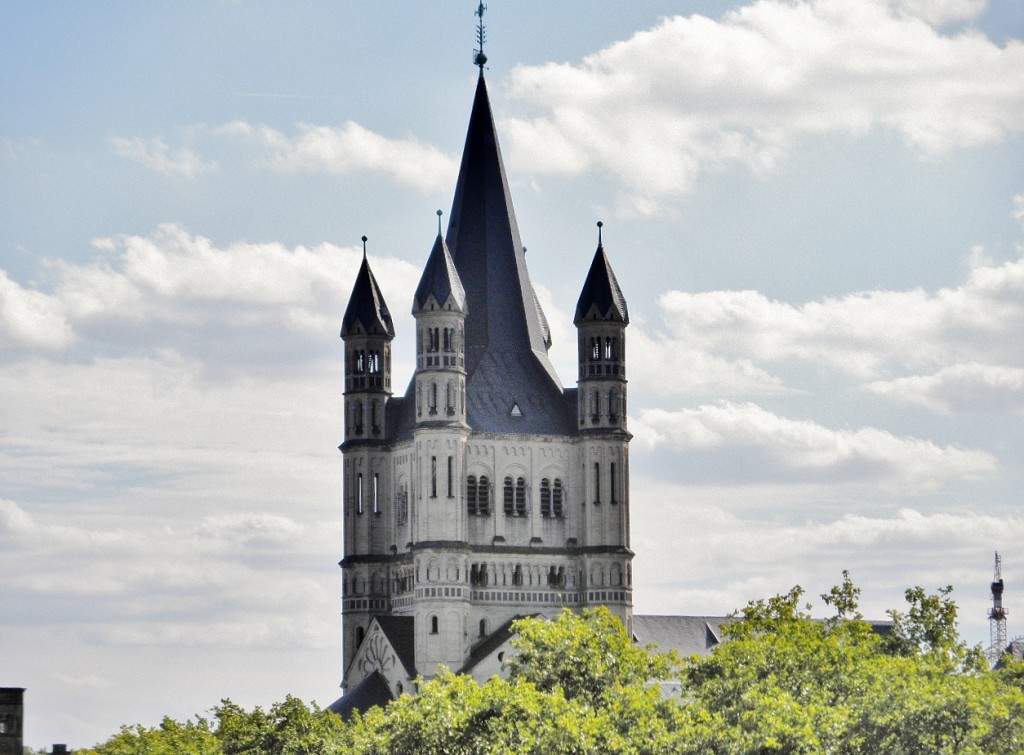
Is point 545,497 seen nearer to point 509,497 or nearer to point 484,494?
point 509,497

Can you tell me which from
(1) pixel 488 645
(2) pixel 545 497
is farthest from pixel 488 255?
(1) pixel 488 645

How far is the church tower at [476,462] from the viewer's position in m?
167

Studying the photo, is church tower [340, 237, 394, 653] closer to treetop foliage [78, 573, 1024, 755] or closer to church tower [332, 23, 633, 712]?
church tower [332, 23, 633, 712]

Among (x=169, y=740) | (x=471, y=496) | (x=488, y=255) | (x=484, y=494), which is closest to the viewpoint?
(x=169, y=740)

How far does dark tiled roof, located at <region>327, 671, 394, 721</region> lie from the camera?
539 feet

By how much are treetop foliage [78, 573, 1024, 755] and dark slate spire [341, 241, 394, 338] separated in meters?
44.5

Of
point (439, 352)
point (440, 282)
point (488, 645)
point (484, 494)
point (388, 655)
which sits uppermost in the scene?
point (440, 282)

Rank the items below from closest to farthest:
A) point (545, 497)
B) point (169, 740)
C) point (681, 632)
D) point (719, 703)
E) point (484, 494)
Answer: point (719, 703) < point (169, 740) < point (484, 494) < point (545, 497) < point (681, 632)

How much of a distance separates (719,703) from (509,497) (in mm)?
61050

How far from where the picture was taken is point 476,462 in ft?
557

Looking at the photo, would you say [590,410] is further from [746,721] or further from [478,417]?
[746,721]

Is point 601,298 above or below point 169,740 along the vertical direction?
above

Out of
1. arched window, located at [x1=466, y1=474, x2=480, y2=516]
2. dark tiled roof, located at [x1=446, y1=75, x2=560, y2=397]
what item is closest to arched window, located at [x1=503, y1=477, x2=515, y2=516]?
arched window, located at [x1=466, y1=474, x2=480, y2=516]

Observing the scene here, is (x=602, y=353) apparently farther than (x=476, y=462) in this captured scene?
Yes
